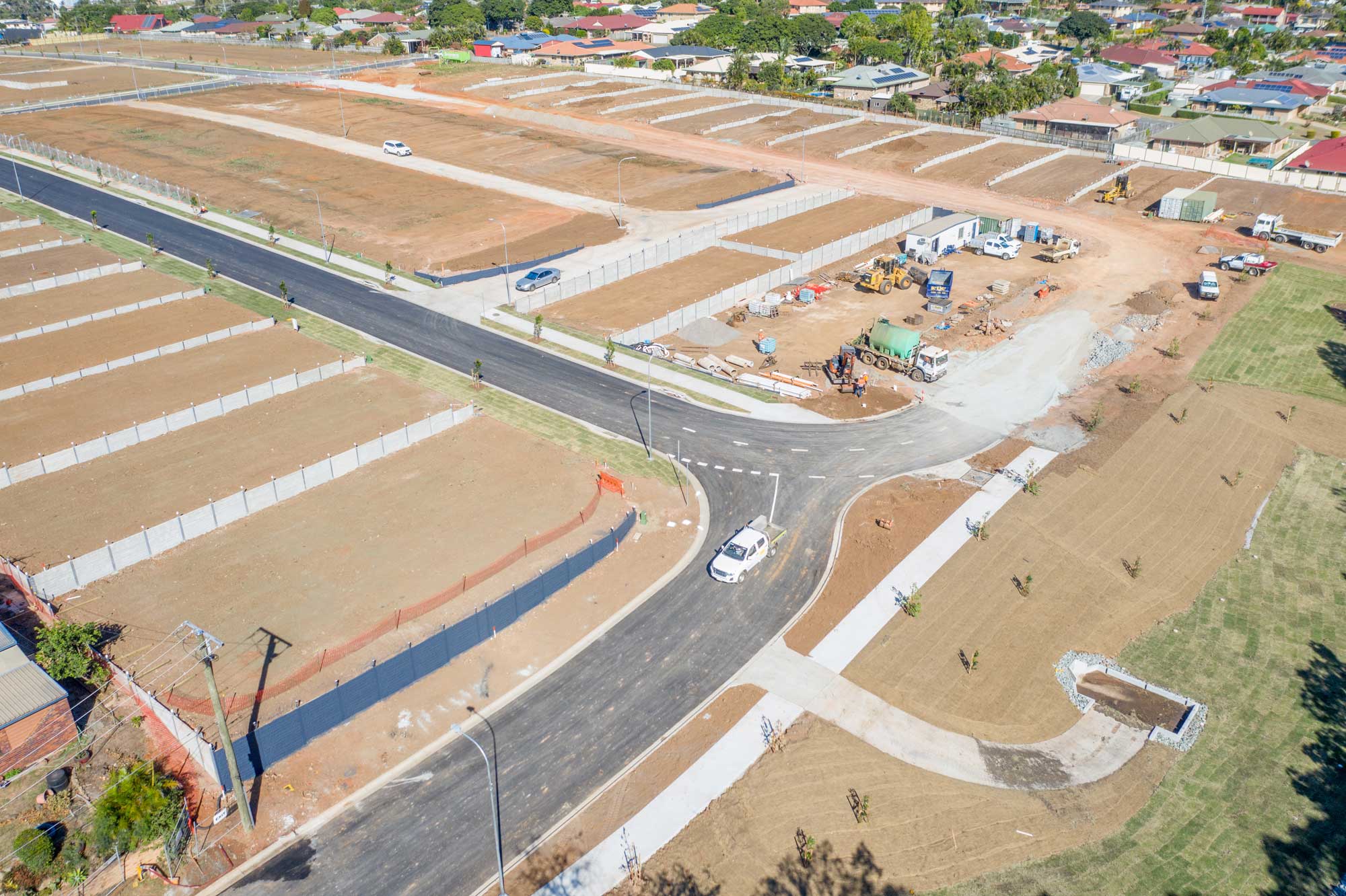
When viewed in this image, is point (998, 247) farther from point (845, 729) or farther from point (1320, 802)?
point (845, 729)

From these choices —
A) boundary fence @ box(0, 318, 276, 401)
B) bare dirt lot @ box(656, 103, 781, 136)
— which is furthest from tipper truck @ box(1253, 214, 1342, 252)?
boundary fence @ box(0, 318, 276, 401)

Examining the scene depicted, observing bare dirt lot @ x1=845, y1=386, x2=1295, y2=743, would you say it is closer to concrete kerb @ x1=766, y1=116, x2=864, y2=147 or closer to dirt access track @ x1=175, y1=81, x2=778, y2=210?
dirt access track @ x1=175, y1=81, x2=778, y2=210

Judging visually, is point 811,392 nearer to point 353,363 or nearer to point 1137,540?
point 1137,540

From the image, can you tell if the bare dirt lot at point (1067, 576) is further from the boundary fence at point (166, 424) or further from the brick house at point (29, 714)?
the boundary fence at point (166, 424)

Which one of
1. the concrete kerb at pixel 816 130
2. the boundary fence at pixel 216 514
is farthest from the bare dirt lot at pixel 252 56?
the boundary fence at pixel 216 514

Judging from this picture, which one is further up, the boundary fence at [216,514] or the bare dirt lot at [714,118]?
the bare dirt lot at [714,118]

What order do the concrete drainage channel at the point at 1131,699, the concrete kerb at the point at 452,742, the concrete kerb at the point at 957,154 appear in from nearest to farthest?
the concrete kerb at the point at 452,742 → the concrete drainage channel at the point at 1131,699 → the concrete kerb at the point at 957,154

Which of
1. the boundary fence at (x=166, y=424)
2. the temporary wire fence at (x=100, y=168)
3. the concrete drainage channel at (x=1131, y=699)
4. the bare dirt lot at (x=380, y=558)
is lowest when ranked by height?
the concrete drainage channel at (x=1131, y=699)
